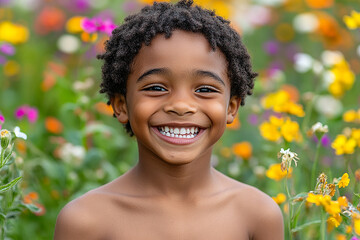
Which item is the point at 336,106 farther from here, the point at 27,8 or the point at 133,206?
the point at 27,8

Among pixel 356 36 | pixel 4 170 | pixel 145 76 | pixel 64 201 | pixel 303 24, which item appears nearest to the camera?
pixel 145 76

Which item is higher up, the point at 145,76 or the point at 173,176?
the point at 145,76

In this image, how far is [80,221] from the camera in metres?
2.16

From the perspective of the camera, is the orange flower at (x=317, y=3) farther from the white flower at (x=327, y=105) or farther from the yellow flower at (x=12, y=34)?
the yellow flower at (x=12, y=34)

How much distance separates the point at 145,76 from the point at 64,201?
1170mm

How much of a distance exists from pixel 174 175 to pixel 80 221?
312mm

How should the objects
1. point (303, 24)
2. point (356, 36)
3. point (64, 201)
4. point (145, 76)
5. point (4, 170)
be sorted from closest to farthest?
point (145, 76) < point (4, 170) < point (64, 201) < point (303, 24) < point (356, 36)

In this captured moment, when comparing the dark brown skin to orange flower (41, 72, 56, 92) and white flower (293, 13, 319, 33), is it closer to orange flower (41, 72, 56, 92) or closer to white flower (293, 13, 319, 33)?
orange flower (41, 72, 56, 92)

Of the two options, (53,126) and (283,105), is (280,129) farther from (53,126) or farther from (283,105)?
(53,126)

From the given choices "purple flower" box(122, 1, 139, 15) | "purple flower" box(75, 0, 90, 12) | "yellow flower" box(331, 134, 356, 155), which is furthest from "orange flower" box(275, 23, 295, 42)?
"yellow flower" box(331, 134, 356, 155)

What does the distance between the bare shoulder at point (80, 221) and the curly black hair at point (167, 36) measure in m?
0.36

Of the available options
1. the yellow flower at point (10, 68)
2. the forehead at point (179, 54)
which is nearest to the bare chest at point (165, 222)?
the forehead at point (179, 54)

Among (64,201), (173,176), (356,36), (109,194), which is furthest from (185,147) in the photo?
(356,36)

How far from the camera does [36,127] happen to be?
3787 millimetres
